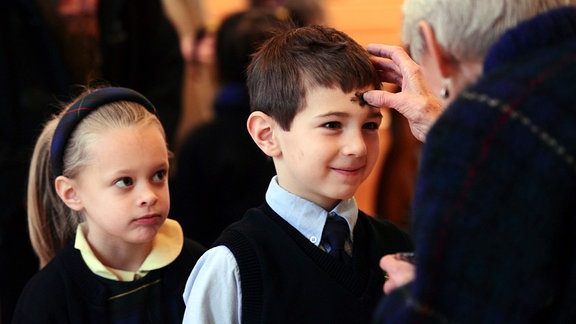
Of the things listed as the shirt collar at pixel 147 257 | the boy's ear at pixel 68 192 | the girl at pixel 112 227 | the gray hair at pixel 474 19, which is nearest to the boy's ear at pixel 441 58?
the gray hair at pixel 474 19

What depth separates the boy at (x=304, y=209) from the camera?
1.64 m

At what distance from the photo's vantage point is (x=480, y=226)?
111cm

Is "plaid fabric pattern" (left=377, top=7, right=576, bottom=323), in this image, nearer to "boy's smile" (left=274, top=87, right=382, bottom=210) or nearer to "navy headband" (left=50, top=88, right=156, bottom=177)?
"boy's smile" (left=274, top=87, right=382, bottom=210)

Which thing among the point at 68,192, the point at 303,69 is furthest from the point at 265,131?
the point at 68,192

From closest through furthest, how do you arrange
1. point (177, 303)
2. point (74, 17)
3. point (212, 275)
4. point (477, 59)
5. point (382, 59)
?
1. point (477, 59)
2. point (212, 275)
3. point (382, 59)
4. point (177, 303)
5. point (74, 17)

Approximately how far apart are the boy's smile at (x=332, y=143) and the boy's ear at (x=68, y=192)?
59cm

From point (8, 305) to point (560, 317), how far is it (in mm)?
1744

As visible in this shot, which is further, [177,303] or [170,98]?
[170,98]

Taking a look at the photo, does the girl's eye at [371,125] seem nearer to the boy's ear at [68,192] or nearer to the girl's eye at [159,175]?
the girl's eye at [159,175]

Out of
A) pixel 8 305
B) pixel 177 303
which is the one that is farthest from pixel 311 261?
pixel 8 305

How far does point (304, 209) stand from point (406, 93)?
1.06 feet

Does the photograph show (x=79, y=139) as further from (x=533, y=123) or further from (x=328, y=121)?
(x=533, y=123)

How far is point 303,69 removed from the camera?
1727mm

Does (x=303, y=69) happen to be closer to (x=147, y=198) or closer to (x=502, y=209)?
(x=147, y=198)
